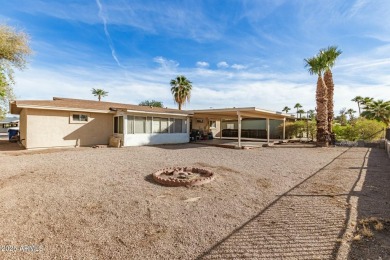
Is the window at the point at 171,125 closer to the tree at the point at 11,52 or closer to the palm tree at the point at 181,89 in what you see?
the tree at the point at 11,52

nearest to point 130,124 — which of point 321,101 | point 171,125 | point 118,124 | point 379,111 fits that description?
point 118,124

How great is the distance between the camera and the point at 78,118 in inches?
575

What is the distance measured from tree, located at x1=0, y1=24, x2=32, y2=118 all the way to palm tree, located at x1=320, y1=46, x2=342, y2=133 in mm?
20658

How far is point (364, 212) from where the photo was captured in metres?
4.17

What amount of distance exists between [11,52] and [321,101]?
20457 millimetres

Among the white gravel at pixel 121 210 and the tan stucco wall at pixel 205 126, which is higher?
the tan stucco wall at pixel 205 126

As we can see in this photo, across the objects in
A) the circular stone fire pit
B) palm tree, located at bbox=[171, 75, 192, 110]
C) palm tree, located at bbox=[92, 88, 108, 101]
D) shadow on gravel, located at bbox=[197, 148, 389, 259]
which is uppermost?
palm tree, located at bbox=[92, 88, 108, 101]

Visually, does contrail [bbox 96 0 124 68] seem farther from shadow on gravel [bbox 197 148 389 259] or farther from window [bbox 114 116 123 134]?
shadow on gravel [bbox 197 148 389 259]

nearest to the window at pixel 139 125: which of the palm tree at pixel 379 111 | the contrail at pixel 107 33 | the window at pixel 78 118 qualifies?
the window at pixel 78 118

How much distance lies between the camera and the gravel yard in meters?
2.97

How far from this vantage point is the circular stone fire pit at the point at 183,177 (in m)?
5.97

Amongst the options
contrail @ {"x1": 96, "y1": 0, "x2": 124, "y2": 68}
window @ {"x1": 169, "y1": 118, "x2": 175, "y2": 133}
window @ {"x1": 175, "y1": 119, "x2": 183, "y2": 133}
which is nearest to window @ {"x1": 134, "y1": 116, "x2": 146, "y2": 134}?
window @ {"x1": 169, "y1": 118, "x2": 175, "y2": 133}

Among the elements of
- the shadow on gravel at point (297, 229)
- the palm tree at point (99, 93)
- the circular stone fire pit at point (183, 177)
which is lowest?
the shadow on gravel at point (297, 229)

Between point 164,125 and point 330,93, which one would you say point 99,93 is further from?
point 330,93
